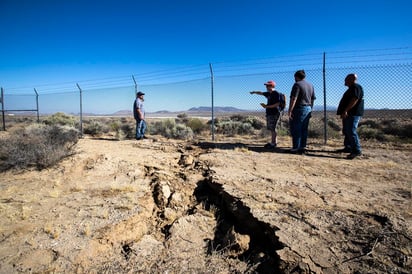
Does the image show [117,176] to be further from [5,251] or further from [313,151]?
[313,151]

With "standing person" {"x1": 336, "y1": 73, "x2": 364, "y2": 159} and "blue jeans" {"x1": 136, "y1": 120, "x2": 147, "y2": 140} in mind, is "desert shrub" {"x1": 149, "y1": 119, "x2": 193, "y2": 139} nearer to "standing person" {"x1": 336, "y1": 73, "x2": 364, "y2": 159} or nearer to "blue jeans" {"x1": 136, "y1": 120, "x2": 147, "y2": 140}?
"blue jeans" {"x1": 136, "y1": 120, "x2": 147, "y2": 140}

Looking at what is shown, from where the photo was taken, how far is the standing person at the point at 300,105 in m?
4.98

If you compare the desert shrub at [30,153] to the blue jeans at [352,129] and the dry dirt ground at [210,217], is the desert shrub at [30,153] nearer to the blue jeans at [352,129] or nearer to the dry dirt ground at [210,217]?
the dry dirt ground at [210,217]

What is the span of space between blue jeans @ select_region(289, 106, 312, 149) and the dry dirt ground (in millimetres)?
639

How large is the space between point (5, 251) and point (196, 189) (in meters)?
2.36

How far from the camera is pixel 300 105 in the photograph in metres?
5.09

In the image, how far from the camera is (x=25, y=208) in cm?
317

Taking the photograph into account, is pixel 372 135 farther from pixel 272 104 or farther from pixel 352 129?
pixel 272 104

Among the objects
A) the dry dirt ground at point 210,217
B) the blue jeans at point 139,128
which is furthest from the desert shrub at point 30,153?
the blue jeans at point 139,128

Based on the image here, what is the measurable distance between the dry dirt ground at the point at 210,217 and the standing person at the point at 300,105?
686 mm

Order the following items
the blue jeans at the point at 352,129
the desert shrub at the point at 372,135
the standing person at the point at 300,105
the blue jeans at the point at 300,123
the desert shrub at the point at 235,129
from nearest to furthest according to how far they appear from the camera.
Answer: the blue jeans at the point at 352,129
the standing person at the point at 300,105
the blue jeans at the point at 300,123
the desert shrub at the point at 372,135
the desert shrub at the point at 235,129

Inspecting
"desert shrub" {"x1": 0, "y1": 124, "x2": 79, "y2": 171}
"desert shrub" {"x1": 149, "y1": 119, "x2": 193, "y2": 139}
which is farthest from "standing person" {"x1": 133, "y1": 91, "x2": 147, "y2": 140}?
"desert shrub" {"x1": 0, "y1": 124, "x2": 79, "y2": 171}

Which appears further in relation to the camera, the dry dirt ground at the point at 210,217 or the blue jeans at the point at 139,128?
the blue jeans at the point at 139,128

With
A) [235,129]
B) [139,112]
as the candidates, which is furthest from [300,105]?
[235,129]
